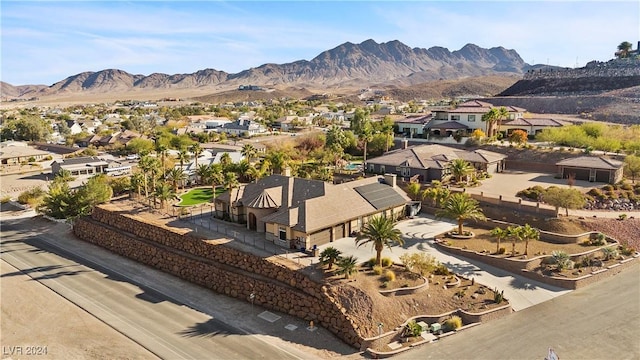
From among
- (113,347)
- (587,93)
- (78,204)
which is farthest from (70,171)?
(587,93)

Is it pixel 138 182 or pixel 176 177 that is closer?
pixel 138 182

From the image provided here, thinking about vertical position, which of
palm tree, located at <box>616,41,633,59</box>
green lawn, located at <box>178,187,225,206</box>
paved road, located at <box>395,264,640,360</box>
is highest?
palm tree, located at <box>616,41,633,59</box>

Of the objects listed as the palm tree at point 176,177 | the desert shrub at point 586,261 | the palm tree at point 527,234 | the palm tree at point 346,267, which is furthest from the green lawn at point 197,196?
the desert shrub at point 586,261

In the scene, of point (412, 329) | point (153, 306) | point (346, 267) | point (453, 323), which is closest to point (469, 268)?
point (453, 323)

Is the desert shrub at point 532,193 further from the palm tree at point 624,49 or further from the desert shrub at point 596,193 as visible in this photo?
the palm tree at point 624,49

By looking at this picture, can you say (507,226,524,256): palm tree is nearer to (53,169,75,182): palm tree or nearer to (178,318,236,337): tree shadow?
(178,318,236,337): tree shadow

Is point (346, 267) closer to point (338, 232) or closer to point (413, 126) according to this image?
point (338, 232)

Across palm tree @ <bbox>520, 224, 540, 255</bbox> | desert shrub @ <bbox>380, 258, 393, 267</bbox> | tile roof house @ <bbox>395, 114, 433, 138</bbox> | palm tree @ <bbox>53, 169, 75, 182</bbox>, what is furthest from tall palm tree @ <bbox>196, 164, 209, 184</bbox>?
tile roof house @ <bbox>395, 114, 433, 138</bbox>
